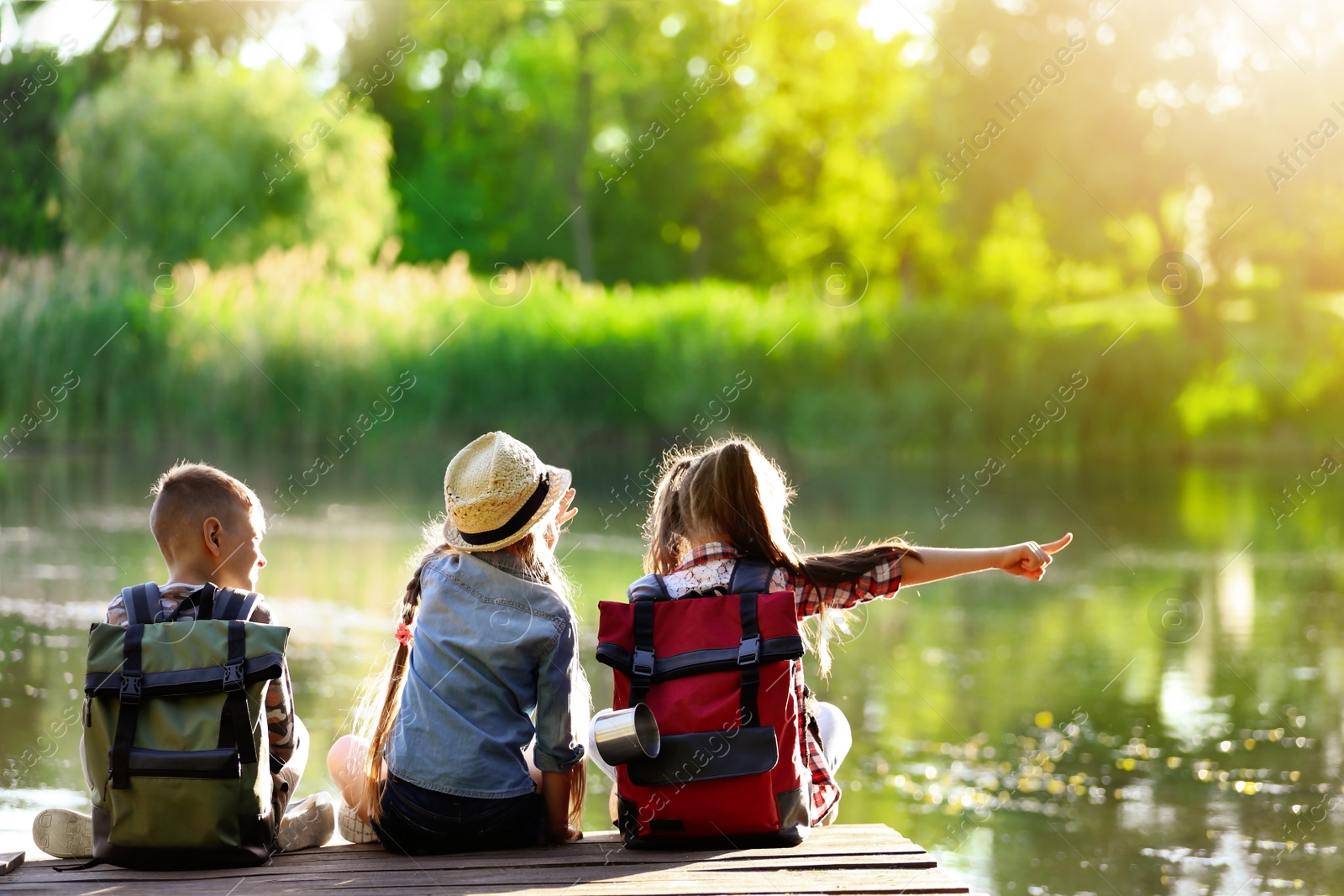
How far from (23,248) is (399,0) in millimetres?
20859

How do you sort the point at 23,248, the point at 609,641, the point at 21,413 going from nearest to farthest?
the point at 609,641, the point at 21,413, the point at 23,248

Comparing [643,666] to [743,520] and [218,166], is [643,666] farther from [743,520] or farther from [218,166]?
[218,166]

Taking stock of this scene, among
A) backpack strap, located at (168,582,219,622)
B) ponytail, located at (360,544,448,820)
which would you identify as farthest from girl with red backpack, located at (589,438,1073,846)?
backpack strap, located at (168,582,219,622)

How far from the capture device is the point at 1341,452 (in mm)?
17812

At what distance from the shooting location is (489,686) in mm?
2666

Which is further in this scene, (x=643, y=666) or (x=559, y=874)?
(x=643, y=666)

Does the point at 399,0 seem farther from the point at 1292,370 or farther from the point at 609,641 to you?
the point at 609,641

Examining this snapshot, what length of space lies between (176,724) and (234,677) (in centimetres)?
13

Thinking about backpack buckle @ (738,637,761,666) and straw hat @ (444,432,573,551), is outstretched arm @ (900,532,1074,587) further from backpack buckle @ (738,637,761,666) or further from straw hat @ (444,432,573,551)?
straw hat @ (444,432,573,551)

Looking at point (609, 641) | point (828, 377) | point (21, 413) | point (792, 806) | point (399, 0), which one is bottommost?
point (792, 806)

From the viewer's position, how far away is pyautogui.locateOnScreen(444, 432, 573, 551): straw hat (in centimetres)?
271

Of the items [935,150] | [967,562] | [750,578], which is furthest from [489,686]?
[935,150]

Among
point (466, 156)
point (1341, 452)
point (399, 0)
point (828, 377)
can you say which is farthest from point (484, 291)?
point (399, 0)

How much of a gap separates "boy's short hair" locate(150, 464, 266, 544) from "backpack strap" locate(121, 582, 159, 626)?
0.37 feet
